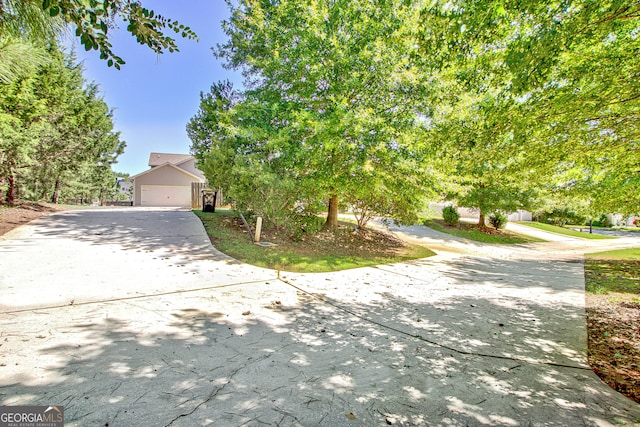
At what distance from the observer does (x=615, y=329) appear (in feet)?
13.4

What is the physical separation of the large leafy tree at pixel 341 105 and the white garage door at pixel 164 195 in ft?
68.1

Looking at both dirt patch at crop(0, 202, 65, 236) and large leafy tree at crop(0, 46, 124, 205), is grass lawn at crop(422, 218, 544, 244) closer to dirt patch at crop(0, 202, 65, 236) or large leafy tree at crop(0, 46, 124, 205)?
dirt patch at crop(0, 202, 65, 236)

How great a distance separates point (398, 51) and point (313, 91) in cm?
314

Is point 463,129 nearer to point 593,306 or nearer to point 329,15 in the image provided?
point 593,306

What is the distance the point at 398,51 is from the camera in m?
9.51

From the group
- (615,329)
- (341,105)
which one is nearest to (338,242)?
(341,105)

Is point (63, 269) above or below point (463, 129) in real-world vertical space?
below

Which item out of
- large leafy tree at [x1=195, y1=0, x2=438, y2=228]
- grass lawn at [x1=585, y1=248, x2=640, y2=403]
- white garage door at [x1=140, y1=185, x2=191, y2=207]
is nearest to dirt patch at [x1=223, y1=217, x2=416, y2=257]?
large leafy tree at [x1=195, y1=0, x2=438, y2=228]

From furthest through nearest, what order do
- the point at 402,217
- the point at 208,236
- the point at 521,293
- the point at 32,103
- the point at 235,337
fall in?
the point at 402,217, the point at 32,103, the point at 208,236, the point at 521,293, the point at 235,337

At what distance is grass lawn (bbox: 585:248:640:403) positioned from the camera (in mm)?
2826

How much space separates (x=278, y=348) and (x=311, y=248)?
21.1ft

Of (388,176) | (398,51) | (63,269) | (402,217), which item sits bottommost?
(63,269)

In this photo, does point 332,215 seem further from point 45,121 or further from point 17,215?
point 45,121

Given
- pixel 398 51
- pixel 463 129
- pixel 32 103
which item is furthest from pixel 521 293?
pixel 32 103
